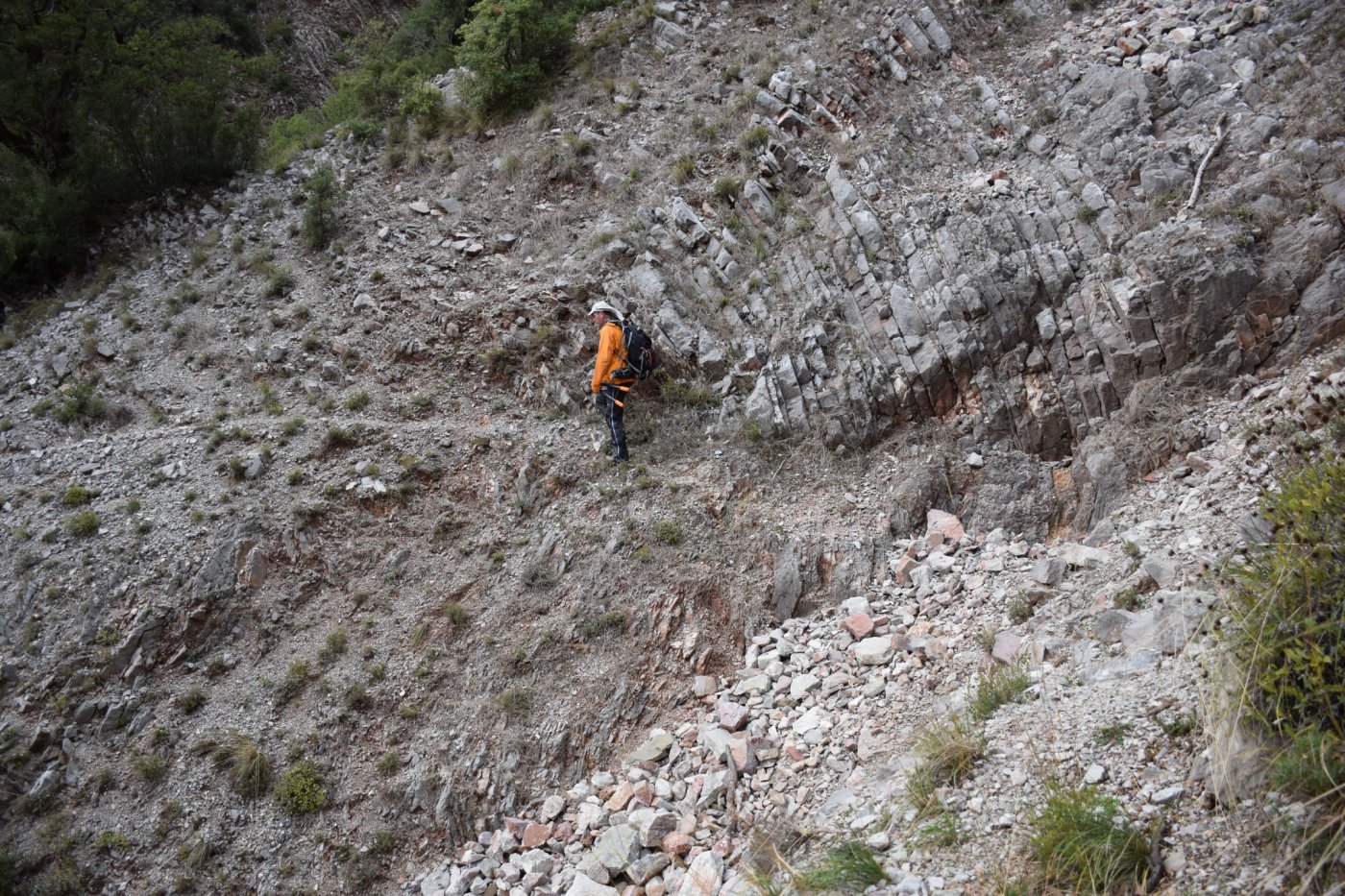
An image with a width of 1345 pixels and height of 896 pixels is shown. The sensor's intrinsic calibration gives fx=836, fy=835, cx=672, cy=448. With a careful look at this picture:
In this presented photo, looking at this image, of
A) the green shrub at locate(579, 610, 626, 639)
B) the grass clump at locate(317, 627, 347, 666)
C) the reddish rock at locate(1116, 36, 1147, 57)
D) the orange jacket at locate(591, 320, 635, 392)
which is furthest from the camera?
the reddish rock at locate(1116, 36, 1147, 57)

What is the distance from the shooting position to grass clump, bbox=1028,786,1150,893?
395 centimetres

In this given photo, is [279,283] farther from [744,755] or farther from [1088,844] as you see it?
[1088,844]

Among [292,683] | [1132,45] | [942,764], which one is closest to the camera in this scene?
[942,764]

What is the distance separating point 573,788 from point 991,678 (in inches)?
145

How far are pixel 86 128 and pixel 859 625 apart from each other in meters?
15.6

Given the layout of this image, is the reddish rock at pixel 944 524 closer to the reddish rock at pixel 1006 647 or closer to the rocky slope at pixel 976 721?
the rocky slope at pixel 976 721

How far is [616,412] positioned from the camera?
31.9 ft

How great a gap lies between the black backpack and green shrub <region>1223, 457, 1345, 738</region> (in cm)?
660

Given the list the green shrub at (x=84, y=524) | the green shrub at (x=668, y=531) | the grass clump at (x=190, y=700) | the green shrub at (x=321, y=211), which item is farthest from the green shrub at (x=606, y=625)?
the green shrub at (x=321, y=211)

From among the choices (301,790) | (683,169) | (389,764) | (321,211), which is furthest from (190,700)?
(683,169)

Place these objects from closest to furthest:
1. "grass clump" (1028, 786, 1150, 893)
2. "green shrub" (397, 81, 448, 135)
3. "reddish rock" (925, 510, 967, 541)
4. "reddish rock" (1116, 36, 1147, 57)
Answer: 1. "grass clump" (1028, 786, 1150, 893)
2. "reddish rock" (925, 510, 967, 541)
3. "reddish rock" (1116, 36, 1147, 57)
4. "green shrub" (397, 81, 448, 135)

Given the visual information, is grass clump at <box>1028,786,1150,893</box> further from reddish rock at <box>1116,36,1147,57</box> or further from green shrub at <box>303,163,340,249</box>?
green shrub at <box>303,163,340,249</box>

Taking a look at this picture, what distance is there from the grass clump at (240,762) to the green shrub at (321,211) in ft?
26.1

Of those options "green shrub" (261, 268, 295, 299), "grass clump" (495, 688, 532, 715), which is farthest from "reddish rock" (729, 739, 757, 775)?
"green shrub" (261, 268, 295, 299)
